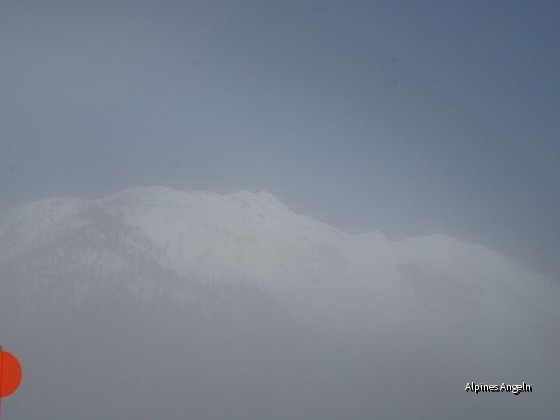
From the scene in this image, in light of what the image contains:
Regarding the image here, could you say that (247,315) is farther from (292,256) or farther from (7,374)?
(7,374)

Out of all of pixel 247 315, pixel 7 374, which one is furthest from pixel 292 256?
pixel 7 374

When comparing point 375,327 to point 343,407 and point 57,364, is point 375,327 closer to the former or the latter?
point 343,407

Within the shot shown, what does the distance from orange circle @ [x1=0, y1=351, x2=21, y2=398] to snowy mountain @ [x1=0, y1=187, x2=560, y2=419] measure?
512 cm

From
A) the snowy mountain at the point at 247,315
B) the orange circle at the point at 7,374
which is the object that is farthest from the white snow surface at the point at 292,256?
the orange circle at the point at 7,374

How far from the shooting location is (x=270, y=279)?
9.79 metres

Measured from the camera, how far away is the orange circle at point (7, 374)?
2.82 m

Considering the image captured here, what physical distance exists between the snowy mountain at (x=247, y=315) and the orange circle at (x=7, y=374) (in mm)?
5125

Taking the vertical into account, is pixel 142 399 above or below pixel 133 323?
below

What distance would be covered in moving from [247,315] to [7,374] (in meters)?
6.46

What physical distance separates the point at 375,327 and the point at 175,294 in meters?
4.49

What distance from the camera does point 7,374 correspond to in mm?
2861

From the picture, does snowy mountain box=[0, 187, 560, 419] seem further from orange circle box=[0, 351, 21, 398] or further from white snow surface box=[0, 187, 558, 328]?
orange circle box=[0, 351, 21, 398]

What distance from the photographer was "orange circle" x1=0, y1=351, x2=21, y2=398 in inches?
111

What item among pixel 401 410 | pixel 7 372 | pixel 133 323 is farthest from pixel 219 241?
pixel 7 372
